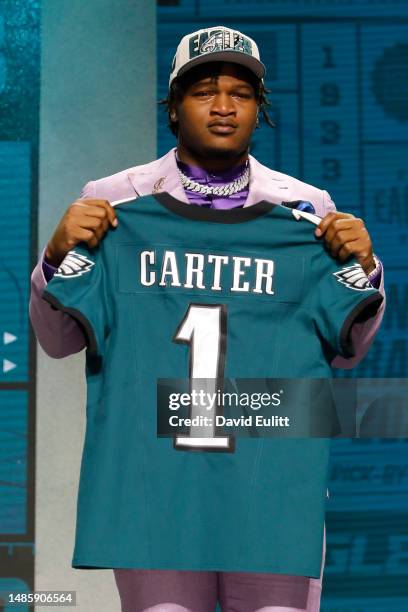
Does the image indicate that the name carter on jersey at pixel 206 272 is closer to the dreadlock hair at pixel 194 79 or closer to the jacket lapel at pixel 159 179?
the jacket lapel at pixel 159 179

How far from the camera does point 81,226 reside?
6.36 feet

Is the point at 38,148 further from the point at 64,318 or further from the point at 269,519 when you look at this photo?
the point at 269,519

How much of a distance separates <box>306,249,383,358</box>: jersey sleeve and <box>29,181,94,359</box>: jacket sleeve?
17.1 inches

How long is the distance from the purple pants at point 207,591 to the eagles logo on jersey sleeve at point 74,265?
1.71 ft

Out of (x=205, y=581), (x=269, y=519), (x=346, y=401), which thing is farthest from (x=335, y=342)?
(x=205, y=581)

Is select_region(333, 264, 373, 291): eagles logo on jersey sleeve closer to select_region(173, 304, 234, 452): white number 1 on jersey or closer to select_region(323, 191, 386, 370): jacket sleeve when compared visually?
select_region(323, 191, 386, 370): jacket sleeve

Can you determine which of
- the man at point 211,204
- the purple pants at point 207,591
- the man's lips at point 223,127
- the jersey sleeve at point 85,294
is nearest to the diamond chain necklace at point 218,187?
the man at point 211,204

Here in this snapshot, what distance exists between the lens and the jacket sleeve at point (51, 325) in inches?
77.4

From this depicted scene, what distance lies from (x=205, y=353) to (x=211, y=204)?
1.04 feet

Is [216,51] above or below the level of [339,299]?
above

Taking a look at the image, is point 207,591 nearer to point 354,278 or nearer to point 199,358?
point 199,358

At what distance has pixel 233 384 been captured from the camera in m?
1.91

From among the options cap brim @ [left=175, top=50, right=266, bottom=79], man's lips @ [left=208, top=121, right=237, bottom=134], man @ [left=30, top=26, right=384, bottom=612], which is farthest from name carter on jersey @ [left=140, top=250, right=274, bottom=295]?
cap brim @ [left=175, top=50, right=266, bottom=79]

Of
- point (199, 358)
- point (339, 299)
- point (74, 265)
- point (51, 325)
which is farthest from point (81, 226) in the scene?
point (339, 299)
